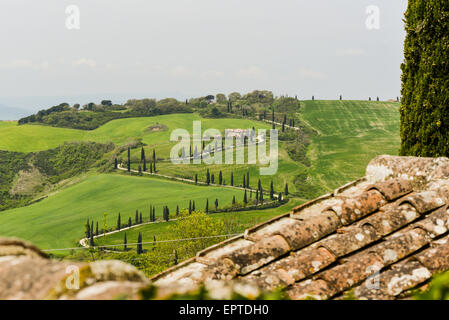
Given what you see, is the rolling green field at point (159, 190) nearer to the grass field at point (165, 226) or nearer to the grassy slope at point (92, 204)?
the grassy slope at point (92, 204)

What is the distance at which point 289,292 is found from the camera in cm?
505

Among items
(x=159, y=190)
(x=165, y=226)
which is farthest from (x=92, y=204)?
(x=165, y=226)

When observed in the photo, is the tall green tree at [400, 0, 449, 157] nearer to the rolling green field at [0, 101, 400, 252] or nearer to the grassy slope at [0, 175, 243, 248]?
the rolling green field at [0, 101, 400, 252]

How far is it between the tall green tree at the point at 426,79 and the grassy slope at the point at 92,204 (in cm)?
11777

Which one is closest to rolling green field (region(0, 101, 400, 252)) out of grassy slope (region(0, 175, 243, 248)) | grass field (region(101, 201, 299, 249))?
grassy slope (region(0, 175, 243, 248))

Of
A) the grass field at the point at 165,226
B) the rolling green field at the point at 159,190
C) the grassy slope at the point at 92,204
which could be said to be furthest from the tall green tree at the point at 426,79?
the grassy slope at the point at 92,204

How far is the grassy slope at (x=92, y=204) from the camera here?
429 feet

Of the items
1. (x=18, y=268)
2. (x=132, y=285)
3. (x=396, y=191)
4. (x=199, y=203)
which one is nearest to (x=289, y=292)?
(x=132, y=285)

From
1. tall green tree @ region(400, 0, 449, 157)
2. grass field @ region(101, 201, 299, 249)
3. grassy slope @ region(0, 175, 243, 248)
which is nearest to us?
tall green tree @ region(400, 0, 449, 157)

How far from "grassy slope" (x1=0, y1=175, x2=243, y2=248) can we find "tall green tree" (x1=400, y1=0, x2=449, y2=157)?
11777 centimetres

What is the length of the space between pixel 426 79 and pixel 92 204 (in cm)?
14710

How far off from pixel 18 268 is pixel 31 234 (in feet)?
456

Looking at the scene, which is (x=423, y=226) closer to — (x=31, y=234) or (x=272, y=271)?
(x=272, y=271)

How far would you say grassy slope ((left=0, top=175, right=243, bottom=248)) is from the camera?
13062 centimetres
